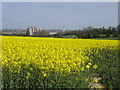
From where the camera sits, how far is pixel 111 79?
4668 mm

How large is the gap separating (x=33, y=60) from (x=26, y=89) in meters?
0.68

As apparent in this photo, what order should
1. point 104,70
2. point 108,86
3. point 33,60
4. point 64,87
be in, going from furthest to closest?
point 104,70, point 108,86, point 33,60, point 64,87

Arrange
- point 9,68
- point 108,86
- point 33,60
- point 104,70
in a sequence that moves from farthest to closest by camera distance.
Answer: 1. point 104,70
2. point 108,86
3. point 33,60
4. point 9,68

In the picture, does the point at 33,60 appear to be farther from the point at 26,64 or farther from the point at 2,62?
the point at 2,62

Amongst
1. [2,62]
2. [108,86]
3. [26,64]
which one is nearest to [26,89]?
[26,64]

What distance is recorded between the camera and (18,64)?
161 inches

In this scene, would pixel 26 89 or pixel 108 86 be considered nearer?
pixel 26 89

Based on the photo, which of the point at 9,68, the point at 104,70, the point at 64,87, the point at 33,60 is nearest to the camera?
the point at 64,87

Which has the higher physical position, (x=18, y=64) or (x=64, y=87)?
(x=18, y=64)

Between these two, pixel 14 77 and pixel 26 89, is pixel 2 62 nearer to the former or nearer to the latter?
pixel 14 77

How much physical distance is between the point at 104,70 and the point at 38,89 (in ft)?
7.23

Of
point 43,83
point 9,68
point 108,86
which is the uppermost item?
point 9,68

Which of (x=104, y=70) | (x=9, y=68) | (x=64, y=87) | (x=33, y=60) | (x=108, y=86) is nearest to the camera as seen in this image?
(x=64, y=87)

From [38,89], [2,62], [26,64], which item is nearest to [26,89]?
[38,89]
